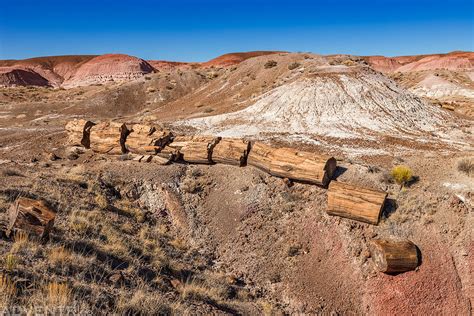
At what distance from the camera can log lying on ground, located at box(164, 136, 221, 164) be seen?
579 inches

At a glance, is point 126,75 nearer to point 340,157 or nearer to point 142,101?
point 142,101

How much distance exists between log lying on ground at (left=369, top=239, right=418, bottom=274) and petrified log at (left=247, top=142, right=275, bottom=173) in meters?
5.38

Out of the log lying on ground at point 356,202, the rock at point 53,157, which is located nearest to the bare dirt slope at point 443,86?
the log lying on ground at point 356,202

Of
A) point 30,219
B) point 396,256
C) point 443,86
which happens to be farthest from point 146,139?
point 443,86

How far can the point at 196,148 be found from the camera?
49.1 ft

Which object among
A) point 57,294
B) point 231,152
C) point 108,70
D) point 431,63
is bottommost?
point 57,294

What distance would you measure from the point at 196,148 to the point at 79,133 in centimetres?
666

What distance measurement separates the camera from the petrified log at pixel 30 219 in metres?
7.45

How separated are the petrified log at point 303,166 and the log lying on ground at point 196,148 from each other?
10.1ft

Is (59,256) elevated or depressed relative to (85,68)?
depressed

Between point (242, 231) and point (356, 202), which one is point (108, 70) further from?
point (356, 202)

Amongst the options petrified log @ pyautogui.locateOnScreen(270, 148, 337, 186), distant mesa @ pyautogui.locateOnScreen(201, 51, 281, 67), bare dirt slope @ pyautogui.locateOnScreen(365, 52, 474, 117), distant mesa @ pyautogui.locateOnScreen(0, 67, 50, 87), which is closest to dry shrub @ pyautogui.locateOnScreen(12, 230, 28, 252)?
petrified log @ pyautogui.locateOnScreen(270, 148, 337, 186)

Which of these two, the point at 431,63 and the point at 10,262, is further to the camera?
the point at 431,63

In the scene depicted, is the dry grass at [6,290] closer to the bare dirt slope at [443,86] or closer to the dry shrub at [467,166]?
Answer: the dry shrub at [467,166]
